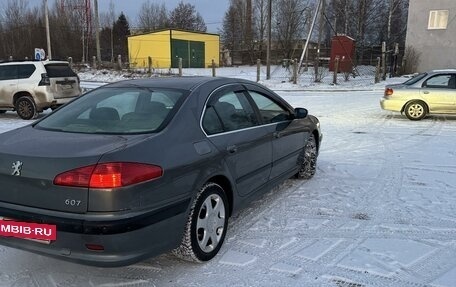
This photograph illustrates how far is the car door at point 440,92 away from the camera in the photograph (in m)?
11.9

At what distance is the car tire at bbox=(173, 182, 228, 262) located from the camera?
3488mm

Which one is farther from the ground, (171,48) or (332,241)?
(171,48)

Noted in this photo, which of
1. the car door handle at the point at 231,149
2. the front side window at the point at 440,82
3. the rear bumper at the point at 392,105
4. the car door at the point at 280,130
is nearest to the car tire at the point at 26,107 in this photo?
the car door at the point at 280,130

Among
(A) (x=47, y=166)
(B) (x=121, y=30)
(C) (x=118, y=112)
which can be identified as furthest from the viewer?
(B) (x=121, y=30)

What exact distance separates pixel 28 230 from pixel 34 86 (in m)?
10.3

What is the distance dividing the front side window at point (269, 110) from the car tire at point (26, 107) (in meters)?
9.23

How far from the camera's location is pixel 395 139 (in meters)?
9.48

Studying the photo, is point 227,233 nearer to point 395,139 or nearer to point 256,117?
point 256,117

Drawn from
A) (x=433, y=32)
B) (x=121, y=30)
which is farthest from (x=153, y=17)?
(x=433, y=32)

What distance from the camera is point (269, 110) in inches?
199

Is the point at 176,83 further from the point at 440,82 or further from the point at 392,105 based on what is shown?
the point at 440,82

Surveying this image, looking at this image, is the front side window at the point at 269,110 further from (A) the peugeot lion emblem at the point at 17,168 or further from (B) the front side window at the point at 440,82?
(B) the front side window at the point at 440,82

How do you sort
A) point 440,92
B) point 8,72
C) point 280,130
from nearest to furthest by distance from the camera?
point 280,130, point 440,92, point 8,72

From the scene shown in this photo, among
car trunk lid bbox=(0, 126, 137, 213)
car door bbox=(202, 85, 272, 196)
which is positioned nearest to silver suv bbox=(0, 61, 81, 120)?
car door bbox=(202, 85, 272, 196)
